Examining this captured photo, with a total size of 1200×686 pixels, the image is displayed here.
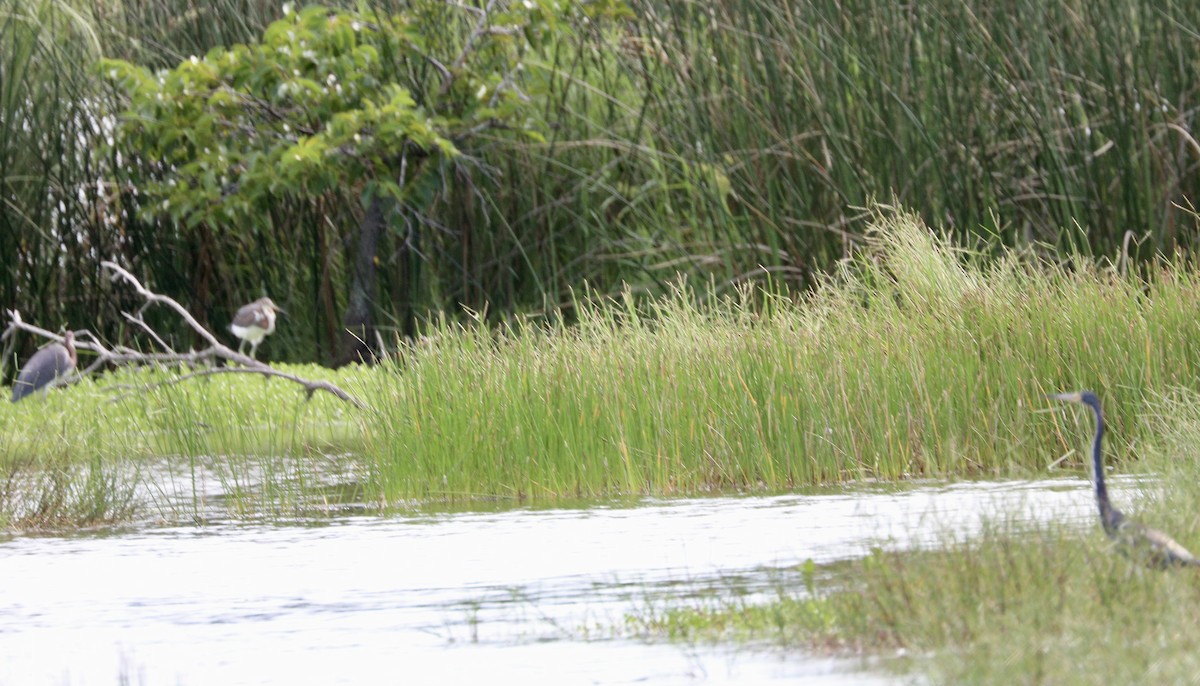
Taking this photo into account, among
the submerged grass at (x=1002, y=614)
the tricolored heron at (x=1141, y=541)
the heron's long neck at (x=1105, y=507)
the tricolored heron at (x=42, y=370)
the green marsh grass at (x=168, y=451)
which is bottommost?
the submerged grass at (x=1002, y=614)

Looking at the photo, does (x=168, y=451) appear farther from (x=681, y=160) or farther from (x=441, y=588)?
(x=441, y=588)

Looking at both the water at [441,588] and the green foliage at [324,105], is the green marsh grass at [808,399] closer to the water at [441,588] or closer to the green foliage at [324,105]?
the water at [441,588]

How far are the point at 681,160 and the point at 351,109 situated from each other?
8.89ft

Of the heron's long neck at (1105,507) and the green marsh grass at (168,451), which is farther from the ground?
the green marsh grass at (168,451)

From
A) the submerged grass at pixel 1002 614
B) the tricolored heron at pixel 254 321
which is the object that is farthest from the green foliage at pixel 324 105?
the submerged grass at pixel 1002 614

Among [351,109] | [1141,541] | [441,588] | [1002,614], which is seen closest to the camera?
[1002,614]

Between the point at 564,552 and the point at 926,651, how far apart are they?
200cm

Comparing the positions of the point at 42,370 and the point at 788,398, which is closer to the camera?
the point at 788,398

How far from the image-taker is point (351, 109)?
11.5 metres

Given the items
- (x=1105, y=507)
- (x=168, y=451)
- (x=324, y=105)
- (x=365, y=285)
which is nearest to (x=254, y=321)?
(x=365, y=285)

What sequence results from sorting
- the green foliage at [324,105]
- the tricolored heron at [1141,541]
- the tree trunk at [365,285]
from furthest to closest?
the tree trunk at [365,285]
the green foliage at [324,105]
the tricolored heron at [1141,541]

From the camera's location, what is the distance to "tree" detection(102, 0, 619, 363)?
11.0 m

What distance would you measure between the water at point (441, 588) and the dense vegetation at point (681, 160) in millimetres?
2310

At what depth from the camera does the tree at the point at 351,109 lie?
11.0 metres
